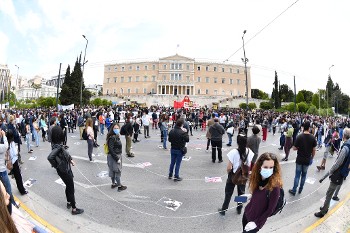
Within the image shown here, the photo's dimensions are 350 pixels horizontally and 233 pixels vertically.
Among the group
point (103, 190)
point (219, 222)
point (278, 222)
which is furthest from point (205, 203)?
point (103, 190)

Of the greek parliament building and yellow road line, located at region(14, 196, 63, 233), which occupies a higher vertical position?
the greek parliament building

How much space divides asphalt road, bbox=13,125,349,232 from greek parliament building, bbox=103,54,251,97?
83761 mm

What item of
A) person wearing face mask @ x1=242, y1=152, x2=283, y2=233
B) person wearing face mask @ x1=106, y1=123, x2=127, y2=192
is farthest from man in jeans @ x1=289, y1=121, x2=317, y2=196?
person wearing face mask @ x1=106, y1=123, x2=127, y2=192

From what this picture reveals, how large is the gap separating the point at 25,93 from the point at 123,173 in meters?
172

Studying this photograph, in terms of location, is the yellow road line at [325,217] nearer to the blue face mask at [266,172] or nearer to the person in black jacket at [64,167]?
the blue face mask at [266,172]

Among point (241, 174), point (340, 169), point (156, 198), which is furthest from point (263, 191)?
point (156, 198)

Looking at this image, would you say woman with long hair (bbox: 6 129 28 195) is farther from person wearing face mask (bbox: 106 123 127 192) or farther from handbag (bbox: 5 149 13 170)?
person wearing face mask (bbox: 106 123 127 192)

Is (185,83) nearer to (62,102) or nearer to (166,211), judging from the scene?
(62,102)

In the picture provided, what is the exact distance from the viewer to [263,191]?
2.95 meters

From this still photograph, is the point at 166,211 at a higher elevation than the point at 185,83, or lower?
lower

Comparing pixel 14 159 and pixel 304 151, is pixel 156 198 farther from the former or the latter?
pixel 304 151

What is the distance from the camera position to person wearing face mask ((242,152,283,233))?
9.50 ft

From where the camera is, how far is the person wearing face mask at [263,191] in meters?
2.89

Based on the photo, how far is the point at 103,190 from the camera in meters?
6.25
